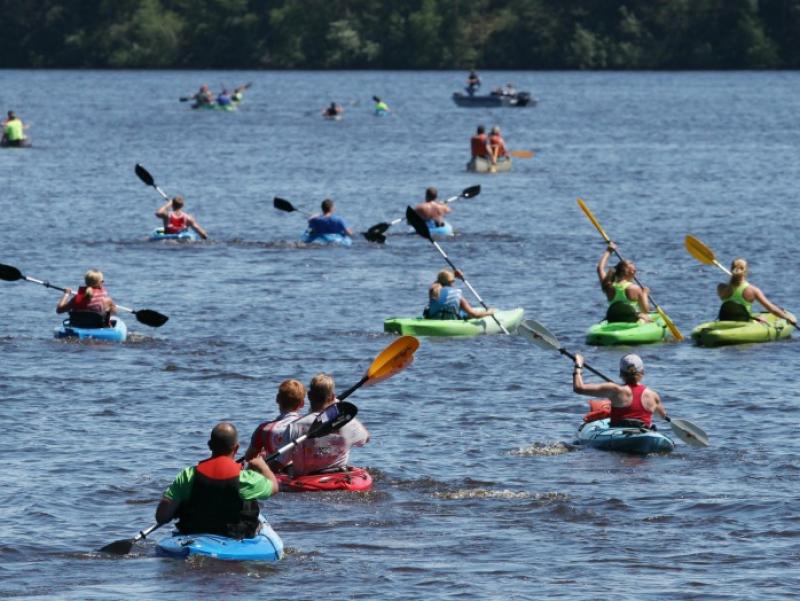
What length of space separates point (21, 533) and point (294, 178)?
4345 cm

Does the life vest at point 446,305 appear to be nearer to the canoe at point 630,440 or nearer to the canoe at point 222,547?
the canoe at point 630,440

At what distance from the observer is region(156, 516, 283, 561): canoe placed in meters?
16.2

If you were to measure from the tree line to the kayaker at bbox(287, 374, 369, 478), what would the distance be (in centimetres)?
13279

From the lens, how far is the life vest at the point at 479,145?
2345 inches

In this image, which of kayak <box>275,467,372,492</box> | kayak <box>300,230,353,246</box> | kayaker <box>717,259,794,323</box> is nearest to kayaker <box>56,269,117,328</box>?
kayaker <box>717,259,794,323</box>

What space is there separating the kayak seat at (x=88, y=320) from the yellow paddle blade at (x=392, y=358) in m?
10.0

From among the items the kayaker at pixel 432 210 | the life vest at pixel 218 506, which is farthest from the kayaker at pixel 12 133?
the life vest at pixel 218 506

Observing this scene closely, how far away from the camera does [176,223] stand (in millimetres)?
41562

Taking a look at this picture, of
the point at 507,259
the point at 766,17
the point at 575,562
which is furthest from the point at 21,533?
the point at 766,17

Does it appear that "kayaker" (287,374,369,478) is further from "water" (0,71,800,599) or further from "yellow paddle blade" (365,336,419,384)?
"yellow paddle blade" (365,336,419,384)

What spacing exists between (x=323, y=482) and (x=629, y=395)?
13.6 ft

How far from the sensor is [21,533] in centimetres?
1803

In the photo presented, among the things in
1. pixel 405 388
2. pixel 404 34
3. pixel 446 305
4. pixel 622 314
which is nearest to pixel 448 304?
pixel 446 305

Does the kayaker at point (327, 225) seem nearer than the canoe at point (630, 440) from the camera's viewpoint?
No
